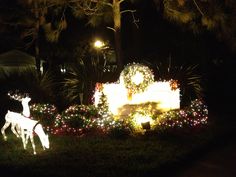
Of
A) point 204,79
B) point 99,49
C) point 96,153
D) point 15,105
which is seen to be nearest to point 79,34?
point 99,49

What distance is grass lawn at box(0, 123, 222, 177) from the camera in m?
9.10

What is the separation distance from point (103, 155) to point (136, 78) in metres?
3.60

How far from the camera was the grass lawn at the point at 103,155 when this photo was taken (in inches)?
358

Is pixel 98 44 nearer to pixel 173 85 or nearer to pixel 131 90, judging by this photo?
pixel 173 85

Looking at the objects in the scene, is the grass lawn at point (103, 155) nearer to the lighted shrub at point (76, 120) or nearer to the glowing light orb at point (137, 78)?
the lighted shrub at point (76, 120)

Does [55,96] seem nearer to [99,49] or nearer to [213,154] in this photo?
[99,49]

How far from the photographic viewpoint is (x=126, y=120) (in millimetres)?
12164

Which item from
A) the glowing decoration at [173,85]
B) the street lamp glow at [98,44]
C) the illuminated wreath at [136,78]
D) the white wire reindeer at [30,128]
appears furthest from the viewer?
the street lamp glow at [98,44]

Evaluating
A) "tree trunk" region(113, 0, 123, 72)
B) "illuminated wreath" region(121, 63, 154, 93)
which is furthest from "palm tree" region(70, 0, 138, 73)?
"illuminated wreath" region(121, 63, 154, 93)

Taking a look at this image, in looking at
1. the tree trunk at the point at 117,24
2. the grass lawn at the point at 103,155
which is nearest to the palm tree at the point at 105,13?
the tree trunk at the point at 117,24

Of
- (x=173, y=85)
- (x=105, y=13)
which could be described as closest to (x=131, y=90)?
(x=173, y=85)

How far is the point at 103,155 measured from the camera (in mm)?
10305

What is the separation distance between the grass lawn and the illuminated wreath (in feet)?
6.53

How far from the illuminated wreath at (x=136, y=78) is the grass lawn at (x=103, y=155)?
1.99 m
